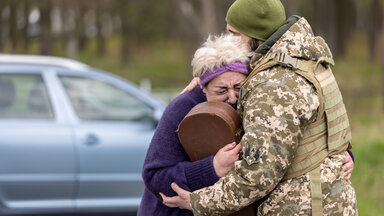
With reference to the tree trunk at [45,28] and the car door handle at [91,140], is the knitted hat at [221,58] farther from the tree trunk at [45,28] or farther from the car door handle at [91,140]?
the tree trunk at [45,28]

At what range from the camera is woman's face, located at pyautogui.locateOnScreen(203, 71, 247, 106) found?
9.68ft

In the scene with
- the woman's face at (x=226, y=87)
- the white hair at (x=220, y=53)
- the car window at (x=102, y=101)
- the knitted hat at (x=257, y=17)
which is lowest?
the car window at (x=102, y=101)

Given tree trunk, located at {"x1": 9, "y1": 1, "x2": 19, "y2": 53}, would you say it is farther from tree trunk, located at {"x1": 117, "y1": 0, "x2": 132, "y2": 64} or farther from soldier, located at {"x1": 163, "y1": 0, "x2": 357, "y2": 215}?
soldier, located at {"x1": 163, "y1": 0, "x2": 357, "y2": 215}

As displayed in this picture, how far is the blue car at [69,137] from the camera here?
684 cm

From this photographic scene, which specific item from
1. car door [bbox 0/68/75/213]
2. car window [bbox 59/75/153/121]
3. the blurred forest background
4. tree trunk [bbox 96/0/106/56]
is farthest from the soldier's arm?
tree trunk [bbox 96/0/106/56]

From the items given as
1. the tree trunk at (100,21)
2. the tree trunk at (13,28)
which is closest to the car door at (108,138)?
the tree trunk at (13,28)

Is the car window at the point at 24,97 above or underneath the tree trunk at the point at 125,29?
above

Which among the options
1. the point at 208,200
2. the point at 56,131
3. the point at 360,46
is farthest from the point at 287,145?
the point at 360,46

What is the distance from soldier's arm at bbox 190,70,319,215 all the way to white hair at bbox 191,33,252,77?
6.7 inches

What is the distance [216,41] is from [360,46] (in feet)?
180

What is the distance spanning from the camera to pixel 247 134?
2768mm

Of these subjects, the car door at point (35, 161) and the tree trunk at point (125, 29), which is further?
the tree trunk at point (125, 29)

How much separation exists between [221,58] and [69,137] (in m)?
4.22

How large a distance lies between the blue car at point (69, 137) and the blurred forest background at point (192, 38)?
92.4 inches
